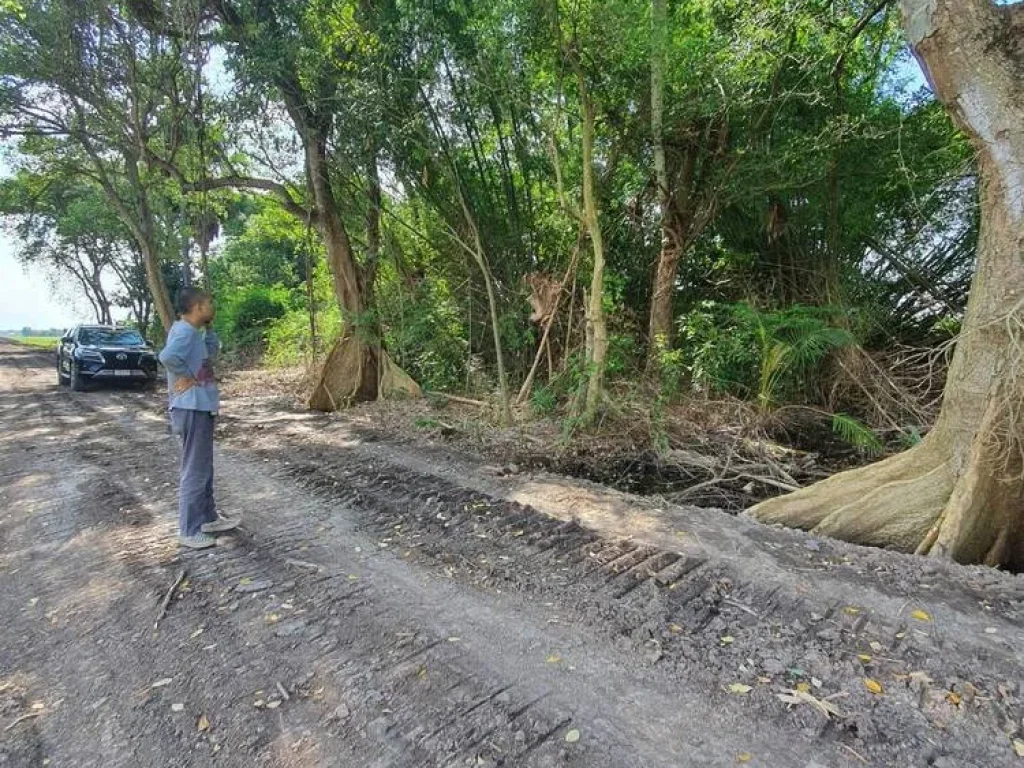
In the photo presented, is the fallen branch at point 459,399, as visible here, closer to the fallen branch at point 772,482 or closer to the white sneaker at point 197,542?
the fallen branch at point 772,482

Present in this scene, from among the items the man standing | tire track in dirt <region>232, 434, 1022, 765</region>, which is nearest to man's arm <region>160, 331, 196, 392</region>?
the man standing

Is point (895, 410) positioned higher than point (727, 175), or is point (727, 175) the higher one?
point (727, 175)

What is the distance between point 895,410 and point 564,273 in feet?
14.4

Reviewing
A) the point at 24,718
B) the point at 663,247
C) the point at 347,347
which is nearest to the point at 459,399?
the point at 347,347

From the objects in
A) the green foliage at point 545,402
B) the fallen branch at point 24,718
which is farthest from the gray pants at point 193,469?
the green foliage at point 545,402

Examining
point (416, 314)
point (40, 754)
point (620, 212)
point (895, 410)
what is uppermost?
point (620, 212)

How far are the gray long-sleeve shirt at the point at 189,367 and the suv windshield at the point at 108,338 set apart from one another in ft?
37.5

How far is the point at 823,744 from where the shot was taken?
6.38ft

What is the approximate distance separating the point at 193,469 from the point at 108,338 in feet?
39.6

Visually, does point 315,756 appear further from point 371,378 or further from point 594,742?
point 371,378

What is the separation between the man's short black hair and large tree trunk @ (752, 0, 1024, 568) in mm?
4713

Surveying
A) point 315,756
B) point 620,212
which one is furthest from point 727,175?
point 315,756

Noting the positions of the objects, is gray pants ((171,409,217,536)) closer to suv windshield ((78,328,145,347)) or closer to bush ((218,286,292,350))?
suv windshield ((78,328,145,347))

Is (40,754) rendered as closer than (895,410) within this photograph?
Yes
